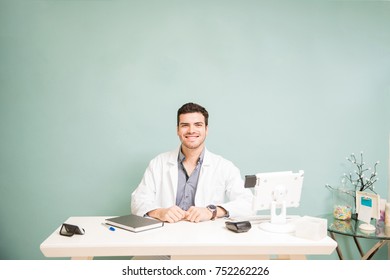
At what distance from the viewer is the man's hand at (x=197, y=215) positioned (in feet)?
6.23

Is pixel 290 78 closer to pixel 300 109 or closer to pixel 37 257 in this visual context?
pixel 300 109

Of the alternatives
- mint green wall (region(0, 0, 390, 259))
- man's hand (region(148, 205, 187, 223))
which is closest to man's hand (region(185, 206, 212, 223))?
man's hand (region(148, 205, 187, 223))

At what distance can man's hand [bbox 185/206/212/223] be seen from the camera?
190 cm

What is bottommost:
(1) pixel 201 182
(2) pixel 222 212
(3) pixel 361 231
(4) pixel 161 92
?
(3) pixel 361 231

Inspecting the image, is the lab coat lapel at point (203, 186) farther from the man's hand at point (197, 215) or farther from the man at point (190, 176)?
the man's hand at point (197, 215)

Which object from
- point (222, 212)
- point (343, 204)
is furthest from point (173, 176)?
point (343, 204)

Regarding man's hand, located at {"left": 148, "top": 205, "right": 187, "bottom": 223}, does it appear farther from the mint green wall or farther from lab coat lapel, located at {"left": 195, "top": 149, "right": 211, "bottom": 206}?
the mint green wall

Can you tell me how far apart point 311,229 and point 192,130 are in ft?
3.85

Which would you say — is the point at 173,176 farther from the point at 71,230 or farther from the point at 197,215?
the point at 71,230

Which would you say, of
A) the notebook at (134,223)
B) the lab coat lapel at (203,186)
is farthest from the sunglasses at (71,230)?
the lab coat lapel at (203,186)

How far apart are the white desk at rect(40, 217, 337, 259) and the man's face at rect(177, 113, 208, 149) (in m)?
0.93

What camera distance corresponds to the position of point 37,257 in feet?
9.82

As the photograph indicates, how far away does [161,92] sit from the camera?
2996 mm

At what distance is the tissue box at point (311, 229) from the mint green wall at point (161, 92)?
4.70 ft
